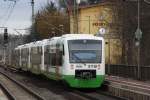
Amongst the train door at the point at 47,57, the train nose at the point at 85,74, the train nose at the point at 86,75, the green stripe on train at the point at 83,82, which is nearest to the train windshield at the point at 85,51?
the train nose at the point at 85,74

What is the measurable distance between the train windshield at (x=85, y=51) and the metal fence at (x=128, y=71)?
12.8m

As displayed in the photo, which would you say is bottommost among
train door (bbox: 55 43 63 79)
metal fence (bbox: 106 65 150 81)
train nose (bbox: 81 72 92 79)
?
metal fence (bbox: 106 65 150 81)

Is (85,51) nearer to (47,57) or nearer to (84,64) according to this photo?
(84,64)

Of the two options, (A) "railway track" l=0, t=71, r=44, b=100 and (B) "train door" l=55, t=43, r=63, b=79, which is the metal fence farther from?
(B) "train door" l=55, t=43, r=63, b=79

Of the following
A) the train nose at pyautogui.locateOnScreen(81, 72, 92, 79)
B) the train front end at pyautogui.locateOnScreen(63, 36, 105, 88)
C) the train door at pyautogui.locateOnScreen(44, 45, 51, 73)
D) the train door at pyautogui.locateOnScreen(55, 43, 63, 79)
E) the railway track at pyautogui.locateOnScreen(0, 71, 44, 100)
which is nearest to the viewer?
the railway track at pyautogui.locateOnScreen(0, 71, 44, 100)

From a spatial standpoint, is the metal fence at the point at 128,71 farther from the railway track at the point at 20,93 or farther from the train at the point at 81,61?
the train at the point at 81,61

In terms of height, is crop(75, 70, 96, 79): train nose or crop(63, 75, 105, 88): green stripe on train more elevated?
crop(75, 70, 96, 79): train nose

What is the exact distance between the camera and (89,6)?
307ft

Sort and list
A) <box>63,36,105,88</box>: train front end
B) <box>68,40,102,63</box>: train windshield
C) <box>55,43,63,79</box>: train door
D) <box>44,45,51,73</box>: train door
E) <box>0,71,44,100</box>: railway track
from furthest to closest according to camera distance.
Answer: <box>44,45,51,73</box>: train door, <box>55,43,63,79</box>: train door, <box>68,40,102,63</box>: train windshield, <box>63,36,105,88</box>: train front end, <box>0,71,44,100</box>: railway track

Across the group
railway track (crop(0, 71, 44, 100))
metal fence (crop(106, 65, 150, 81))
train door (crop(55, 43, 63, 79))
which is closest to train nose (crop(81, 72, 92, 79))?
train door (crop(55, 43, 63, 79))

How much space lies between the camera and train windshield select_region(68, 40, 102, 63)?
29.4 meters

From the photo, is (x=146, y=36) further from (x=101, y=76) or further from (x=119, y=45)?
(x=101, y=76)

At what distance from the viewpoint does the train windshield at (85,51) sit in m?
29.4

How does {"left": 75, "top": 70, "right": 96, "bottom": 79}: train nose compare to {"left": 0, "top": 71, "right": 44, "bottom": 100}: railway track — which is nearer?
{"left": 0, "top": 71, "right": 44, "bottom": 100}: railway track
